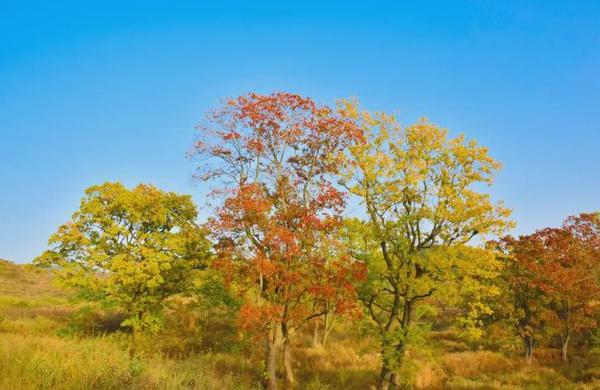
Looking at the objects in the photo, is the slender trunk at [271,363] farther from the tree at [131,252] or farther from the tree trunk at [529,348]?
the tree trunk at [529,348]

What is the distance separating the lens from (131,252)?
2481cm

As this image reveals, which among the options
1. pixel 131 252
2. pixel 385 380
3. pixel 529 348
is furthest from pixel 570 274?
pixel 131 252

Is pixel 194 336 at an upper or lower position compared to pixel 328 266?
lower

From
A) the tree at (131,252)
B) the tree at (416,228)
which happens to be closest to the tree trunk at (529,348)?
the tree at (416,228)

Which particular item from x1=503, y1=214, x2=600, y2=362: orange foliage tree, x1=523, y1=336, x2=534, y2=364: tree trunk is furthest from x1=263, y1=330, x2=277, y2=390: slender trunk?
x1=523, y1=336, x2=534, y2=364: tree trunk

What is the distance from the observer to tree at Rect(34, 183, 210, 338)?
23672 mm

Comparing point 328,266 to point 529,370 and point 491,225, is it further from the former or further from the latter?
point 529,370

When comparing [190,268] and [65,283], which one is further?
[190,268]

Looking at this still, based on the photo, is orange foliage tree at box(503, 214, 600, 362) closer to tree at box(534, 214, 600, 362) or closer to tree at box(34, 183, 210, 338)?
tree at box(534, 214, 600, 362)

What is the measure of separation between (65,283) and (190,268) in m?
6.87

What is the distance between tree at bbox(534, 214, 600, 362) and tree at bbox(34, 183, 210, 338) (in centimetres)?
2276

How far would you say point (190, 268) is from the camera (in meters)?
26.3

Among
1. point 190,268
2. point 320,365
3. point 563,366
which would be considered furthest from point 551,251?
point 190,268

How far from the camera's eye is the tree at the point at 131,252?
23672 mm
